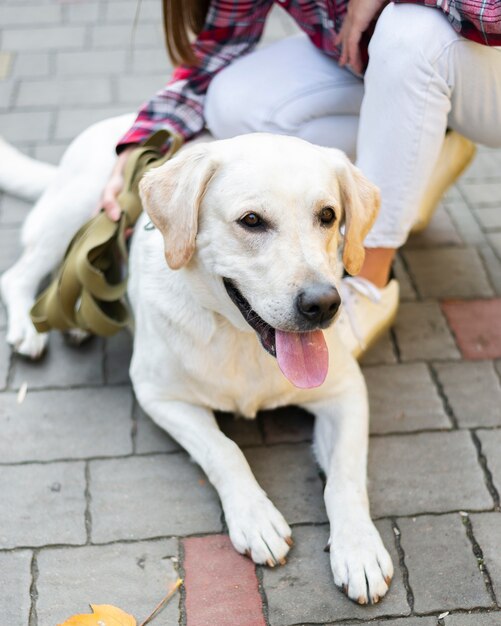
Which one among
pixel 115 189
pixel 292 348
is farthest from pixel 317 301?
pixel 115 189

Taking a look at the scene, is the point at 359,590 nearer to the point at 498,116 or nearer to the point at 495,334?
the point at 495,334

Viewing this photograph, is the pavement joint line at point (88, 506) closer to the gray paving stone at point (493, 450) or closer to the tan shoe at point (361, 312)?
the tan shoe at point (361, 312)

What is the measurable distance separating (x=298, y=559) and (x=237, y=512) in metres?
0.22

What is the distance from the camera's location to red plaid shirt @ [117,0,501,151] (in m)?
3.29

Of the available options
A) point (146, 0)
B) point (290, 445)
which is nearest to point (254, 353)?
point (290, 445)

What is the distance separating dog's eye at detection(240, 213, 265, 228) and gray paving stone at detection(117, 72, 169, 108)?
275 cm

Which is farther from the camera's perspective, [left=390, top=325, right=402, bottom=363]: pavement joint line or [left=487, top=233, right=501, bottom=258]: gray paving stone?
[left=487, top=233, right=501, bottom=258]: gray paving stone

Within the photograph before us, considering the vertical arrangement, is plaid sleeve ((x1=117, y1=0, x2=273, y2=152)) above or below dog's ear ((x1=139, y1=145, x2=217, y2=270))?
below

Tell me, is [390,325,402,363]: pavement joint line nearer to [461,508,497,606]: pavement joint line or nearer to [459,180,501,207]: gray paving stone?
[461,508,497,606]: pavement joint line

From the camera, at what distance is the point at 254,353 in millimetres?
2676

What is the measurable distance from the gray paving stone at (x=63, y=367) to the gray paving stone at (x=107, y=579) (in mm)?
802

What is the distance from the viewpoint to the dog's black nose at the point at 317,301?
2.23 meters


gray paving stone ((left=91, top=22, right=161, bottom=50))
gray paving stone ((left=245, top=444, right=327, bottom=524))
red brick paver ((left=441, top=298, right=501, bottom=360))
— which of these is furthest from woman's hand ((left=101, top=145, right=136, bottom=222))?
gray paving stone ((left=91, top=22, right=161, bottom=50))

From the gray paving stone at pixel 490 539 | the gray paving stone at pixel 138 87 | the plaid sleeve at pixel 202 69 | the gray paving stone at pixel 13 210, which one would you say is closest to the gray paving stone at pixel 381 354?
the gray paving stone at pixel 490 539
